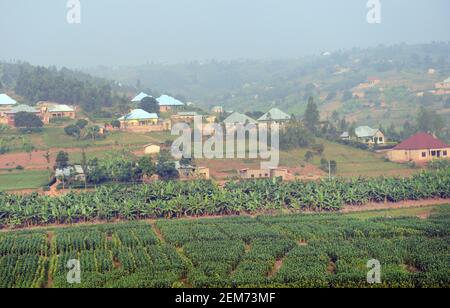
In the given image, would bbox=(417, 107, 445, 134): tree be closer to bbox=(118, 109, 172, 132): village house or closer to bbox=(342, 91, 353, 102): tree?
bbox=(118, 109, 172, 132): village house

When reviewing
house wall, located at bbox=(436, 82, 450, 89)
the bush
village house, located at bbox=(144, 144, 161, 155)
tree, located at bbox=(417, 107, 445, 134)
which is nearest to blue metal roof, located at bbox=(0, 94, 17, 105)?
the bush

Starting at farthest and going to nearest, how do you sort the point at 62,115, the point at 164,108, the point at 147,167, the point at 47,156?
the point at 164,108, the point at 62,115, the point at 47,156, the point at 147,167

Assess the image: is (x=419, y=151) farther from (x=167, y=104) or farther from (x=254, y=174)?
(x=167, y=104)

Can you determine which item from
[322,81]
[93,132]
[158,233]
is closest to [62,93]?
[93,132]

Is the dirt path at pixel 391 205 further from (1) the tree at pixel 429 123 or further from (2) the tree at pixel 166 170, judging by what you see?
(1) the tree at pixel 429 123

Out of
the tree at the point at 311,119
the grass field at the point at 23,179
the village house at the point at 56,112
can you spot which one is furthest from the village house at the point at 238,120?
the grass field at the point at 23,179
